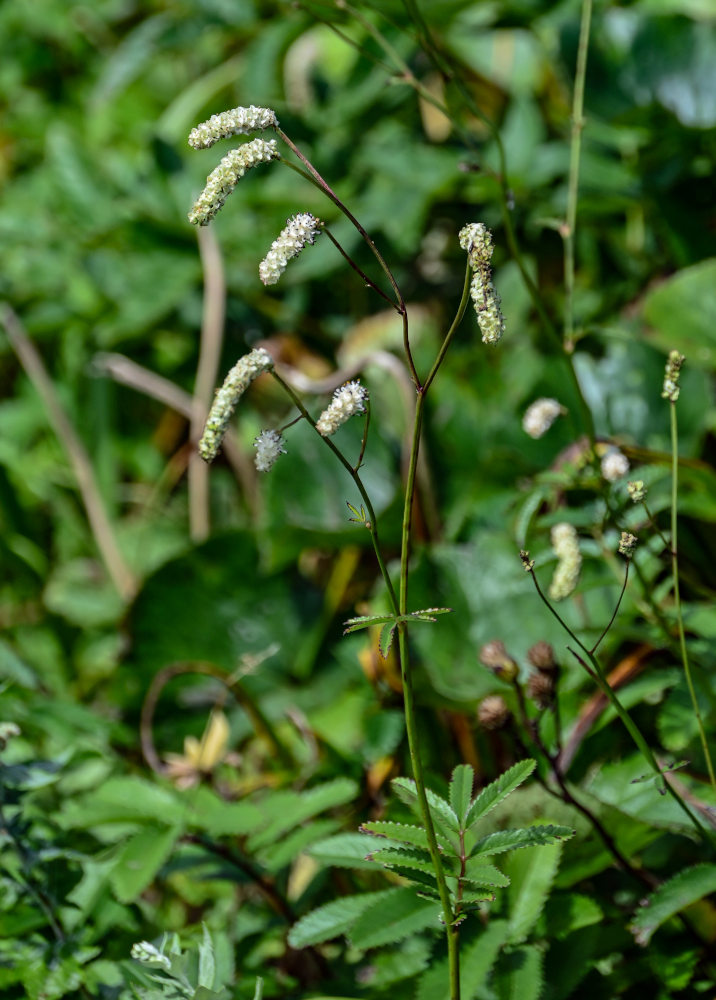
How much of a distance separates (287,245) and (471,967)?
0.60 metres

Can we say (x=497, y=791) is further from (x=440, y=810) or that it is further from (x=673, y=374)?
(x=673, y=374)

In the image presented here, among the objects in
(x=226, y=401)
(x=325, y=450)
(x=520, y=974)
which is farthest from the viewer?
(x=325, y=450)

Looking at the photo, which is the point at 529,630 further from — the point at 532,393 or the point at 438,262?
the point at 438,262

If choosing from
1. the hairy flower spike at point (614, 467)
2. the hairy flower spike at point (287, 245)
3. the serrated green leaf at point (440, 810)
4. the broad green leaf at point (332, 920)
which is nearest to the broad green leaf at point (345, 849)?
the broad green leaf at point (332, 920)

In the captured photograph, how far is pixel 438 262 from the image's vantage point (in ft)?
6.78

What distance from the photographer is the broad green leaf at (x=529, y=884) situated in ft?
3.04

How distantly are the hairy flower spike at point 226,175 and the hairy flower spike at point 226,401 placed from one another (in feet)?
0.33

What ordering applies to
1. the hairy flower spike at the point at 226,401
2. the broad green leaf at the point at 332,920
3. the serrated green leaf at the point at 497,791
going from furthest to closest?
1. the broad green leaf at the point at 332,920
2. the serrated green leaf at the point at 497,791
3. the hairy flower spike at the point at 226,401

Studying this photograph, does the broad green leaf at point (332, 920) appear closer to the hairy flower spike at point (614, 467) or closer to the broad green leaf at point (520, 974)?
the broad green leaf at point (520, 974)

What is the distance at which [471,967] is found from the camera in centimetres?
89

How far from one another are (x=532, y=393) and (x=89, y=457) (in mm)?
924

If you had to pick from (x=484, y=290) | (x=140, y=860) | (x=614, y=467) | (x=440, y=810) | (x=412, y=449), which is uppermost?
(x=484, y=290)

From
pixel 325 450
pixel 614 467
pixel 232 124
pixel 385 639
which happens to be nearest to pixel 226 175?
pixel 232 124

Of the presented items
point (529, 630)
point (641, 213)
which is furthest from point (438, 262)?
point (529, 630)
